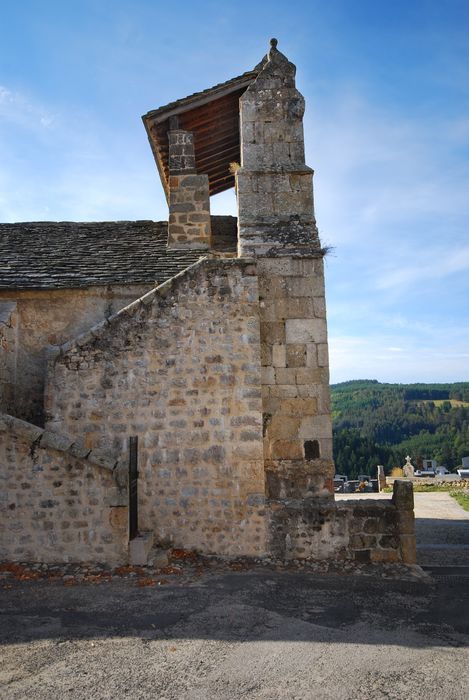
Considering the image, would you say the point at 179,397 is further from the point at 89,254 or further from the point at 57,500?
the point at 89,254

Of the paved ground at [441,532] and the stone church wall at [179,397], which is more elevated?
the stone church wall at [179,397]

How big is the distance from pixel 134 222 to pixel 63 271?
269 cm

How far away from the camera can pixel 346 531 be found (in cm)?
698

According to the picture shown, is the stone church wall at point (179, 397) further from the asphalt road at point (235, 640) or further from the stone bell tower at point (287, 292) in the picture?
the asphalt road at point (235, 640)

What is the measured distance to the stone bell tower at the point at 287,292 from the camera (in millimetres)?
7461

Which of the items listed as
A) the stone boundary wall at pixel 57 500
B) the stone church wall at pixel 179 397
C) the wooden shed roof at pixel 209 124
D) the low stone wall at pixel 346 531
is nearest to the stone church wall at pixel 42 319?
the stone church wall at pixel 179 397

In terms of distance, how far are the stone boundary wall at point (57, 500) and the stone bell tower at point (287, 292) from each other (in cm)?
218

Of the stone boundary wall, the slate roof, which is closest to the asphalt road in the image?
the stone boundary wall

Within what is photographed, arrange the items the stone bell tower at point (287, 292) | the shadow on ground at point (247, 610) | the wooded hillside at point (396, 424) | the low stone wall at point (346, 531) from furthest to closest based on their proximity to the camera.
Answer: the wooded hillside at point (396, 424)
the stone bell tower at point (287, 292)
the low stone wall at point (346, 531)
the shadow on ground at point (247, 610)

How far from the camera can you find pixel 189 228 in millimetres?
10188

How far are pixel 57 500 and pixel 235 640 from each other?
9.45ft

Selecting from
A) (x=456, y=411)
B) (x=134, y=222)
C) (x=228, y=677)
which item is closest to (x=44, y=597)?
(x=228, y=677)

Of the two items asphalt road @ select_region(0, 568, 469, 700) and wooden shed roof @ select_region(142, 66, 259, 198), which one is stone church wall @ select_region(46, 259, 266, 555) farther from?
wooden shed roof @ select_region(142, 66, 259, 198)

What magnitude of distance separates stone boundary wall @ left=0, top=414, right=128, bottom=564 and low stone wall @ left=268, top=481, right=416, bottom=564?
203 centimetres
